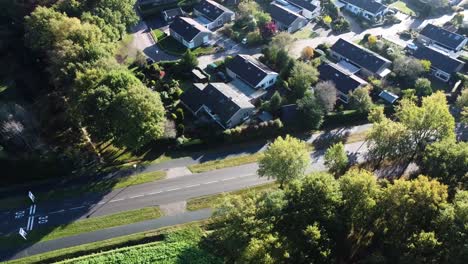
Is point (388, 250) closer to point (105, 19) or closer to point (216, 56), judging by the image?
point (216, 56)

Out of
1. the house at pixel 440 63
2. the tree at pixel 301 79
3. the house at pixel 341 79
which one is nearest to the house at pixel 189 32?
the tree at pixel 301 79

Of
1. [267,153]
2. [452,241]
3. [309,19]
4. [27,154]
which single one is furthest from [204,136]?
[309,19]

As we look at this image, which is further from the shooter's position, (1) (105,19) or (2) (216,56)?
(2) (216,56)

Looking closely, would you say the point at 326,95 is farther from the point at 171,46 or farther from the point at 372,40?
the point at 171,46

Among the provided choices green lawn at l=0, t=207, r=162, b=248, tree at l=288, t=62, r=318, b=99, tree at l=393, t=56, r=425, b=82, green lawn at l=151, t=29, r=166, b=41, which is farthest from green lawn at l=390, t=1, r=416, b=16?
green lawn at l=0, t=207, r=162, b=248

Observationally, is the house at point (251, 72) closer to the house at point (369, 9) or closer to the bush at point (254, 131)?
the bush at point (254, 131)

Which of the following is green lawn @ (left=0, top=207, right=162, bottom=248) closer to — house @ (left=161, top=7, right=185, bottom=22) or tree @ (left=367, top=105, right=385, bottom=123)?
tree @ (left=367, top=105, right=385, bottom=123)

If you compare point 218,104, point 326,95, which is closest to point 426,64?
point 326,95
